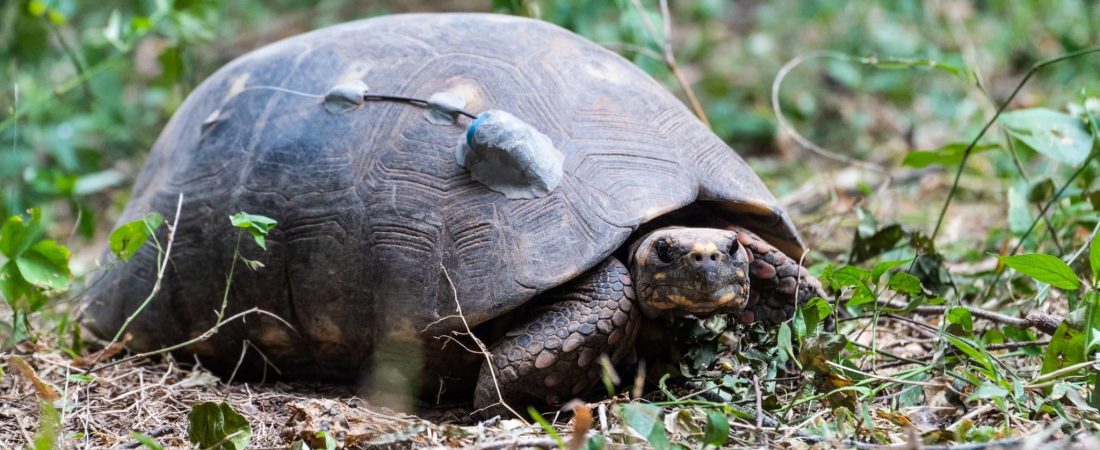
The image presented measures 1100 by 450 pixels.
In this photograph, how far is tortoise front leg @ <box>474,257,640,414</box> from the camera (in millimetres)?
2887

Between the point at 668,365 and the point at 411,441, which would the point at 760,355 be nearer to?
the point at 668,365

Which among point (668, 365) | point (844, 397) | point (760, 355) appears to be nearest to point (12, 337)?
point (668, 365)

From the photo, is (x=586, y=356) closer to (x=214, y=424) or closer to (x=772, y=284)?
(x=772, y=284)

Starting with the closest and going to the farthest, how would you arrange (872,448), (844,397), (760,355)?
(872,448) → (844,397) → (760,355)

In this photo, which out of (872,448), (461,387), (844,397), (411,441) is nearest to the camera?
(872,448)

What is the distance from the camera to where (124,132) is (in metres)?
7.16

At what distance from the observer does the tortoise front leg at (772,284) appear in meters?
3.14

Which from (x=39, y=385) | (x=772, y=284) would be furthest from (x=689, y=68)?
(x=39, y=385)

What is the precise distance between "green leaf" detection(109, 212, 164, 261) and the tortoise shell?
0.60 ft

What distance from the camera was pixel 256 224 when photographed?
3.14 meters

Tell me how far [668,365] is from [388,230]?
3.07 feet

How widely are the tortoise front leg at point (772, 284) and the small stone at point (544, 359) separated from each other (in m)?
0.66

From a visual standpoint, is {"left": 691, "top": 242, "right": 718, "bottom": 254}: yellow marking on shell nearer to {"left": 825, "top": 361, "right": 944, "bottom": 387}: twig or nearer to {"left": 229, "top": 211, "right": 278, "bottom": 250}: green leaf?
{"left": 825, "top": 361, "right": 944, "bottom": 387}: twig

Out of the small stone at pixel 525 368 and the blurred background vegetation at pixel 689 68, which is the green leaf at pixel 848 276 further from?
the blurred background vegetation at pixel 689 68
